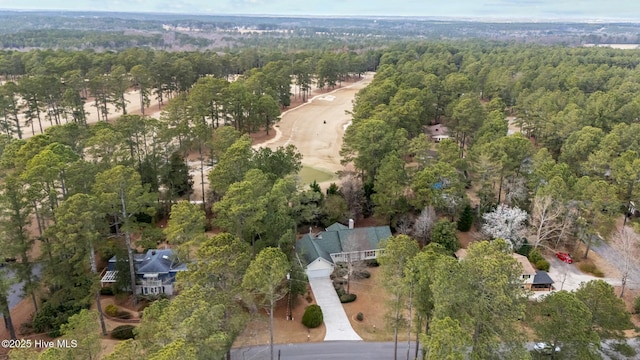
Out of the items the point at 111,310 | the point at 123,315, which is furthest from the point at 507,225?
the point at 111,310

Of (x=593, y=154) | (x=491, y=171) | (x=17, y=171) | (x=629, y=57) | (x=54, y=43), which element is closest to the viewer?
(x=17, y=171)

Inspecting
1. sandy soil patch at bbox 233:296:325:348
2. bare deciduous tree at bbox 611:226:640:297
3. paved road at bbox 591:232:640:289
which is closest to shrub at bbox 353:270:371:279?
sandy soil patch at bbox 233:296:325:348

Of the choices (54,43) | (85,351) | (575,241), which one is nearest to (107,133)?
(85,351)

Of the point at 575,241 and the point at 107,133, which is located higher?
the point at 107,133

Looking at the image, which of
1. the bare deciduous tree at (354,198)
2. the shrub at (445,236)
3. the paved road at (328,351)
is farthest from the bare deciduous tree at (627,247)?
the bare deciduous tree at (354,198)

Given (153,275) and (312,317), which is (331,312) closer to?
(312,317)

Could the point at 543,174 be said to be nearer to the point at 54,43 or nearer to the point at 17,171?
the point at 17,171

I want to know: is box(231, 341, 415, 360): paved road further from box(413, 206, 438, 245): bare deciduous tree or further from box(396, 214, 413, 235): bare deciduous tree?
box(396, 214, 413, 235): bare deciduous tree
